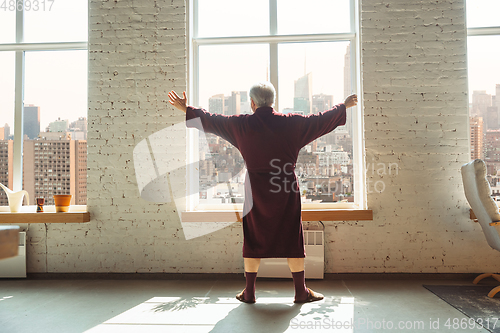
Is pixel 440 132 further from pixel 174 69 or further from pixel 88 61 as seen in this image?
pixel 88 61

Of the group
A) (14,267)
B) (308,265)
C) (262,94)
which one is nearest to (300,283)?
(308,265)

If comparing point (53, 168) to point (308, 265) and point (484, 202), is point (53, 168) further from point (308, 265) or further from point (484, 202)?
point (484, 202)

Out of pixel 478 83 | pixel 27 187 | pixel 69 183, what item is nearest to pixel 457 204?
pixel 478 83

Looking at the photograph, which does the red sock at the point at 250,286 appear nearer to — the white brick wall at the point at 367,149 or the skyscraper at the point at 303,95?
the white brick wall at the point at 367,149

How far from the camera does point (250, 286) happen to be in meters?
2.60

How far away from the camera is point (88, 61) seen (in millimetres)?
3447

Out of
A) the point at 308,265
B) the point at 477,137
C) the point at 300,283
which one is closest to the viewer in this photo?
the point at 300,283

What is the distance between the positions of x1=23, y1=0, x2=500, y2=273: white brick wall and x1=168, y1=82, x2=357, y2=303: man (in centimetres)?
88

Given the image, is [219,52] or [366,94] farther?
[219,52]

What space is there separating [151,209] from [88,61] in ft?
5.07

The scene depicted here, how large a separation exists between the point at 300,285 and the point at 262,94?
1.38 metres

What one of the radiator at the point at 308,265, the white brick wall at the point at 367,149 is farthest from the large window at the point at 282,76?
the radiator at the point at 308,265

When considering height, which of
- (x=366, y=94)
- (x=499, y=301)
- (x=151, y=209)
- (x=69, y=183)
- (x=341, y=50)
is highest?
(x=341, y=50)

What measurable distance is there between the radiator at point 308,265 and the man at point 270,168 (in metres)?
0.67
